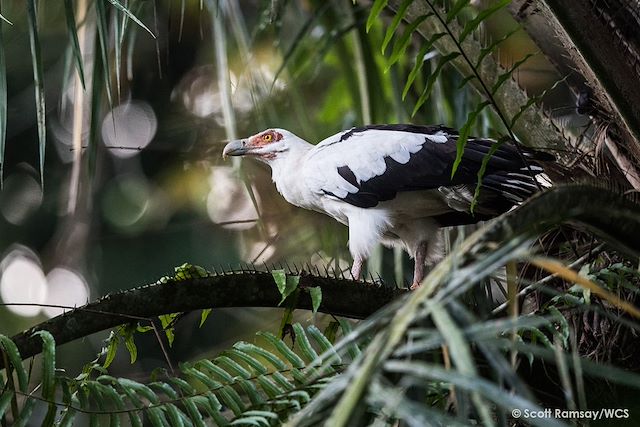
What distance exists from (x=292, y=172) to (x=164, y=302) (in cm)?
236

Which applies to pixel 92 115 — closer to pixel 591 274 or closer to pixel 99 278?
pixel 591 274

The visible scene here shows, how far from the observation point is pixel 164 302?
249cm

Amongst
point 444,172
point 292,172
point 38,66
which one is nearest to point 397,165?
point 444,172

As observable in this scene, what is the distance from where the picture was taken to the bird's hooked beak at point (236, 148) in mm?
4754

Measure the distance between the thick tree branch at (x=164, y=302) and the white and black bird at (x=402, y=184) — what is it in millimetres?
1507

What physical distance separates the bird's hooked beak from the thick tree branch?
83.6 inches

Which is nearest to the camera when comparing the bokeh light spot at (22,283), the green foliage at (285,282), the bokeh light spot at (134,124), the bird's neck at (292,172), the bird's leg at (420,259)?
the green foliage at (285,282)

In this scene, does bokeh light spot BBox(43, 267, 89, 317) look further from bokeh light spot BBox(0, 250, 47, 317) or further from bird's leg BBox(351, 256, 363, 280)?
bird's leg BBox(351, 256, 363, 280)

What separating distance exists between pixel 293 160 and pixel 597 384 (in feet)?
8.54

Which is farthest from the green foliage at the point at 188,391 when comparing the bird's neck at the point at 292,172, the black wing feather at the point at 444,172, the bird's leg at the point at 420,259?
the bird's neck at the point at 292,172

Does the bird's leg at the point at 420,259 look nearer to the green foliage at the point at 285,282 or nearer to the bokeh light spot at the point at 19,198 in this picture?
the green foliage at the point at 285,282

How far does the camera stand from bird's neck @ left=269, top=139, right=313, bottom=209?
4719mm

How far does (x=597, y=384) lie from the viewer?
8.41 ft

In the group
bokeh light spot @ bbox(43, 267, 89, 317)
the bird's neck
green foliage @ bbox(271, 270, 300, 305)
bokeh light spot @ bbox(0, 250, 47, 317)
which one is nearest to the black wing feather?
the bird's neck
